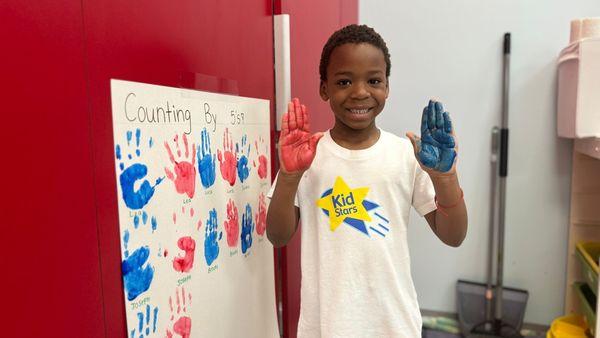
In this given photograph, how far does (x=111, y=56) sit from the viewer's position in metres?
0.50

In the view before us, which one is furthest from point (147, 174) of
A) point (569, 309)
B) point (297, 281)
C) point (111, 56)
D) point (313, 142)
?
point (569, 309)

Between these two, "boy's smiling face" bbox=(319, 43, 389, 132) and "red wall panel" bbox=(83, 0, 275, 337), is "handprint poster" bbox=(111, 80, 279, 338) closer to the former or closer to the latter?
"red wall panel" bbox=(83, 0, 275, 337)

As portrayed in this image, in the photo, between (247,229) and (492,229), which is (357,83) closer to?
(247,229)

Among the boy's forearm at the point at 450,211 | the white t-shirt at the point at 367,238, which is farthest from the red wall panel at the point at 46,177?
the boy's forearm at the point at 450,211

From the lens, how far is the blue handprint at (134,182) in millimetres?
521

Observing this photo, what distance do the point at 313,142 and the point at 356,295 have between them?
0.96ft

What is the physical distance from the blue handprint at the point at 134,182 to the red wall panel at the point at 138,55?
15 mm

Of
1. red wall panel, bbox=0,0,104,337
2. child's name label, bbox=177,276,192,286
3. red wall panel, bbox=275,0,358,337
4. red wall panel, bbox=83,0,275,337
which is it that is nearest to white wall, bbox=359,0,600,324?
red wall panel, bbox=275,0,358,337

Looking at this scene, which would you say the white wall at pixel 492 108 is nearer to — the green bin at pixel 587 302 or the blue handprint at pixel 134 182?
the green bin at pixel 587 302

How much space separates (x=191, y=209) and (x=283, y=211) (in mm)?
175

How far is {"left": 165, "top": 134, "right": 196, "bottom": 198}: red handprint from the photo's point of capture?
62cm

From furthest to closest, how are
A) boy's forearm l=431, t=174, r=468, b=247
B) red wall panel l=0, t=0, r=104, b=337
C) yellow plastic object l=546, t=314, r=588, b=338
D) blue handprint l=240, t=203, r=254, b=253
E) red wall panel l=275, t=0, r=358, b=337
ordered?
1. yellow plastic object l=546, t=314, r=588, b=338
2. red wall panel l=275, t=0, r=358, b=337
3. blue handprint l=240, t=203, r=254, b=253
4. boy's forearm l=431, t=174, r=468, b=247
5. red wall panel l=0, t=0, r=104, b=337

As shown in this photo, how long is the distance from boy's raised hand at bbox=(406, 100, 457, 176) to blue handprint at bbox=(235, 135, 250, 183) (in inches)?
12.9

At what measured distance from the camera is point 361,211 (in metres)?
0.79
